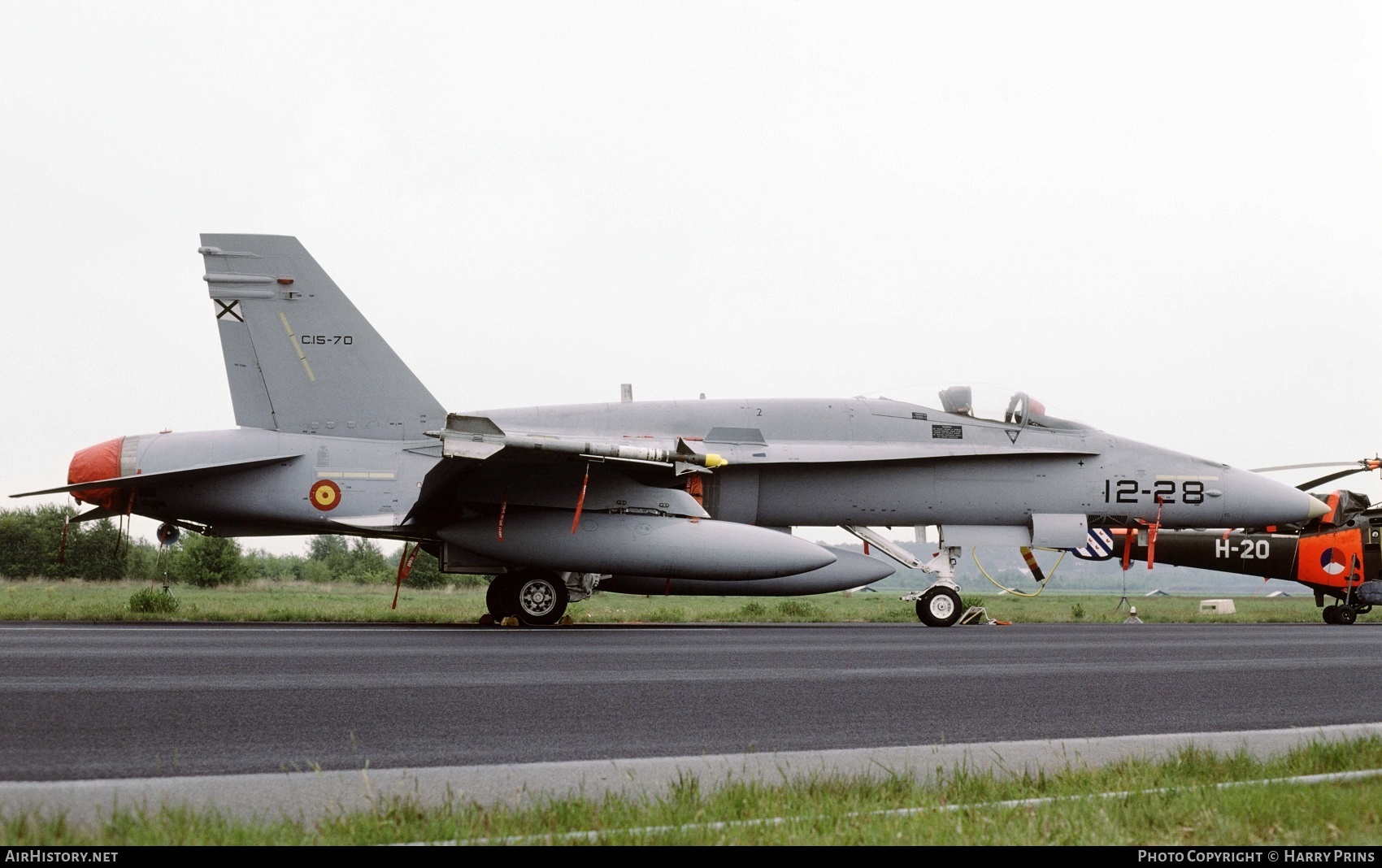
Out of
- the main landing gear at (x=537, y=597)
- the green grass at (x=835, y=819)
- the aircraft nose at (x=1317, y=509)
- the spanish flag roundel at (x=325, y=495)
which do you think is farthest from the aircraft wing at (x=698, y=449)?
the green grass at (x=835, y=819)

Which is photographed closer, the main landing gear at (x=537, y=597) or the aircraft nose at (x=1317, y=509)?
the main landing gear at (x=537, y=597)

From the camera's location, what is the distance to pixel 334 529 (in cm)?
1596

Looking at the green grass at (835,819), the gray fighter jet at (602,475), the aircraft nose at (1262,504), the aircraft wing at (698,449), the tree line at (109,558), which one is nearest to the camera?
the green grass at (835,819)

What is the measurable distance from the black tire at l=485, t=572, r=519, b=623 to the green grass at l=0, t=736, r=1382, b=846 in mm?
11883

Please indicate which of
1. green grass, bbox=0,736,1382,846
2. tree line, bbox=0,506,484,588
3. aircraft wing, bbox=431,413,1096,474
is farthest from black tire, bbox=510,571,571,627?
tree line, bbox=0,506,484,588

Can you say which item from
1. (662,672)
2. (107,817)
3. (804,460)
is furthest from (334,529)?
(107,817)

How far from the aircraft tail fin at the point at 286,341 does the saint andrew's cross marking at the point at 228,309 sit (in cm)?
1

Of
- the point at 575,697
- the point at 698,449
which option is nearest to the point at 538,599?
the point at 698,449

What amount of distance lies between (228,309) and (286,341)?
941mm

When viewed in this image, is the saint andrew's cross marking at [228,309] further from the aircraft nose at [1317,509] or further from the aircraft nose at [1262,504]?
the aircraft nose at [1317,509]

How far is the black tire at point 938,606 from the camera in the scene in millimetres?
16922

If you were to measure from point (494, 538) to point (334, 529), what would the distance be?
2527mm

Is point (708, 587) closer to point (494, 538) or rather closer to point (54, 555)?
point (494, 538)

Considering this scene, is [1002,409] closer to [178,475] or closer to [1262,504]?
[1262,504]
